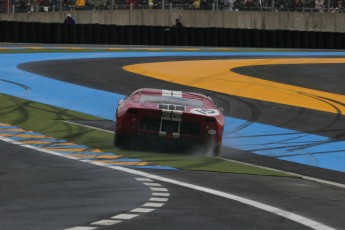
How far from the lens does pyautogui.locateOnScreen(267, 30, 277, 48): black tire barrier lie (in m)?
44.5

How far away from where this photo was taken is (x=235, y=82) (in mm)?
28141

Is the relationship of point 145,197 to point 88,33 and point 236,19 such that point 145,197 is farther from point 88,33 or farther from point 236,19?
point 236,19

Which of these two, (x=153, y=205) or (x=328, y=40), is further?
(x=328, y=40)

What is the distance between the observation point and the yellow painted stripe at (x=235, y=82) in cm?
2447

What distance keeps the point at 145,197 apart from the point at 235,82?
18.0m

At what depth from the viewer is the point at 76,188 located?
10922 millimetres

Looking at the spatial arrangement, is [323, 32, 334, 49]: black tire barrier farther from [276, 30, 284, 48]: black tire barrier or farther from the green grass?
the green grass

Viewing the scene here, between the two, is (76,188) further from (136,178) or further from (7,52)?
(7,52)

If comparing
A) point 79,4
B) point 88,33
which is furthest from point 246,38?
point 79,4

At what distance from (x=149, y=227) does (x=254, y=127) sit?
36.5 ft

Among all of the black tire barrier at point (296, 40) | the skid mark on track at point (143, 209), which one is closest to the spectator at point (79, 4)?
the black tire barrier at point (296, 40)

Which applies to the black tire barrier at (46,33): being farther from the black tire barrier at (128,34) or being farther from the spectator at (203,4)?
the spectator at (203,4)

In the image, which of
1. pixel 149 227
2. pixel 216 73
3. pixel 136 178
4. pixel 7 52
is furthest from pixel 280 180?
pixel 7 52

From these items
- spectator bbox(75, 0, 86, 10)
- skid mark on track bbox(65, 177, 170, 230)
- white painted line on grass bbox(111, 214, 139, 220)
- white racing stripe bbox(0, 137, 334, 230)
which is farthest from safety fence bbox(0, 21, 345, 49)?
white painted line on grass bbox(111, 214, 139, 220)
